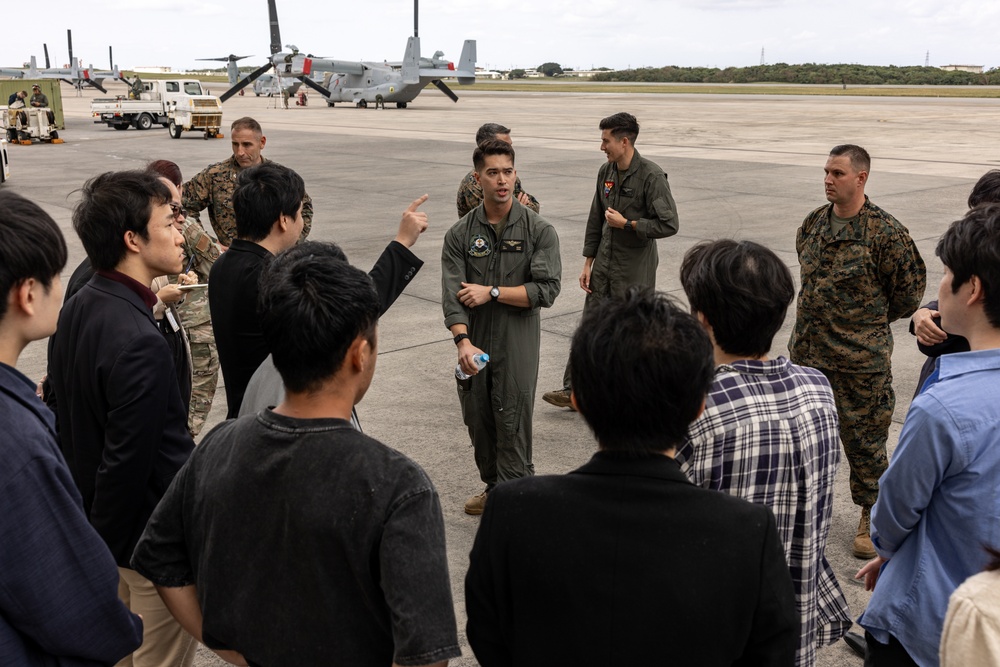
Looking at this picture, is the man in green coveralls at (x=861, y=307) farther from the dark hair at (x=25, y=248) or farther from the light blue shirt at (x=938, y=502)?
the dark hair at (x=25, y=248)

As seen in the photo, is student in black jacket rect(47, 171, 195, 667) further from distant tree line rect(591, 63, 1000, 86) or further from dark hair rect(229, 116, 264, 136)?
distant tree line rect(591, 63, 1000, 86)

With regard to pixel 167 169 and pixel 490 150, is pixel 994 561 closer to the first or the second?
pixel 490 150

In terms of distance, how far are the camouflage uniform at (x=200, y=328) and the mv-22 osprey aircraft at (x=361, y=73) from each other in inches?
1848

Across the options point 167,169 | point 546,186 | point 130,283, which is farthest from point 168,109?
point 130,283

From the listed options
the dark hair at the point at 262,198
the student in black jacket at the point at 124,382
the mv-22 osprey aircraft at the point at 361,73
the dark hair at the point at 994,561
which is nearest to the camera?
the dark hair at the point at 994,561

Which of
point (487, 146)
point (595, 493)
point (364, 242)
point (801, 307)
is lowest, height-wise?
point (364, 242)

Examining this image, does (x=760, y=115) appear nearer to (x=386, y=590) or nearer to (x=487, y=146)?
(x=487, y=146)

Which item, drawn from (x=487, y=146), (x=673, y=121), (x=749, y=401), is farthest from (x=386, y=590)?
(x=673, y=121)

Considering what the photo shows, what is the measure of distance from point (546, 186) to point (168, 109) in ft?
71.7

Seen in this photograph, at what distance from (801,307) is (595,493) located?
3422 mm

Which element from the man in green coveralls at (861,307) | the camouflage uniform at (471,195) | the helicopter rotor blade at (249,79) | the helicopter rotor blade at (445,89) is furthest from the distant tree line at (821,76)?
the man in green coveralls at (861,307)

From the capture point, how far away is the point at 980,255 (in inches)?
92.7

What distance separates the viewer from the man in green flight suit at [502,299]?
4.79 m

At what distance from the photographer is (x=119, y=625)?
1885 millimetres
